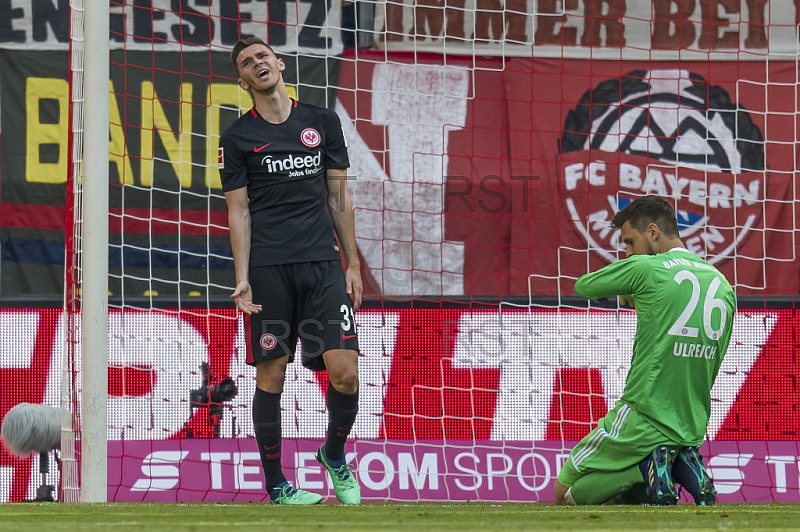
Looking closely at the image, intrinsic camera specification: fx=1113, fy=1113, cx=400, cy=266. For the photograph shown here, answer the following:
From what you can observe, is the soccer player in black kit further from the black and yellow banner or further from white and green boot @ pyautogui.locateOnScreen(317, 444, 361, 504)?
the black and yellow banner

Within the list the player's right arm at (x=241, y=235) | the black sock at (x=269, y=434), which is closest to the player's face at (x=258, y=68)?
the player's right arm at (x=241, y=235)

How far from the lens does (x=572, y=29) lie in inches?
247

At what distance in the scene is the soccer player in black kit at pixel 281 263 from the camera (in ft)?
11.2

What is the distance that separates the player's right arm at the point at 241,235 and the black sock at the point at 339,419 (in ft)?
1.32

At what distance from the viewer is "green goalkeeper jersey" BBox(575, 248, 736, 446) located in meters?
3.31

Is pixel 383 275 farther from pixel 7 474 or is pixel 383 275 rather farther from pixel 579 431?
pixel 7 474

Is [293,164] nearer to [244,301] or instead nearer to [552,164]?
[244,301]

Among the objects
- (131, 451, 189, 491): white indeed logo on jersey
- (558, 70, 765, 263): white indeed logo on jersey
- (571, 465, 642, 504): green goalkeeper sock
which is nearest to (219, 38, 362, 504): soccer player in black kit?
(571, 465, 642, 504): green goalkeeper sock

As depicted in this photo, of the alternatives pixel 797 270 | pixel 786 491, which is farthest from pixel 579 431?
pixel 797 270

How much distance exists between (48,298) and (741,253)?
362 centimetres

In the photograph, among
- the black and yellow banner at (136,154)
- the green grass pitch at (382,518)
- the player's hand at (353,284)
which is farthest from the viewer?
the black and yellow banner at (136,154)

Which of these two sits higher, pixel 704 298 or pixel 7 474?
pixel 704 298

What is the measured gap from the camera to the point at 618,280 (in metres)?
3.33

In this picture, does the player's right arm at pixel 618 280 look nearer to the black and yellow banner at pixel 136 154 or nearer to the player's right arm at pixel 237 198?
the player's right arm at pixel 237 198
